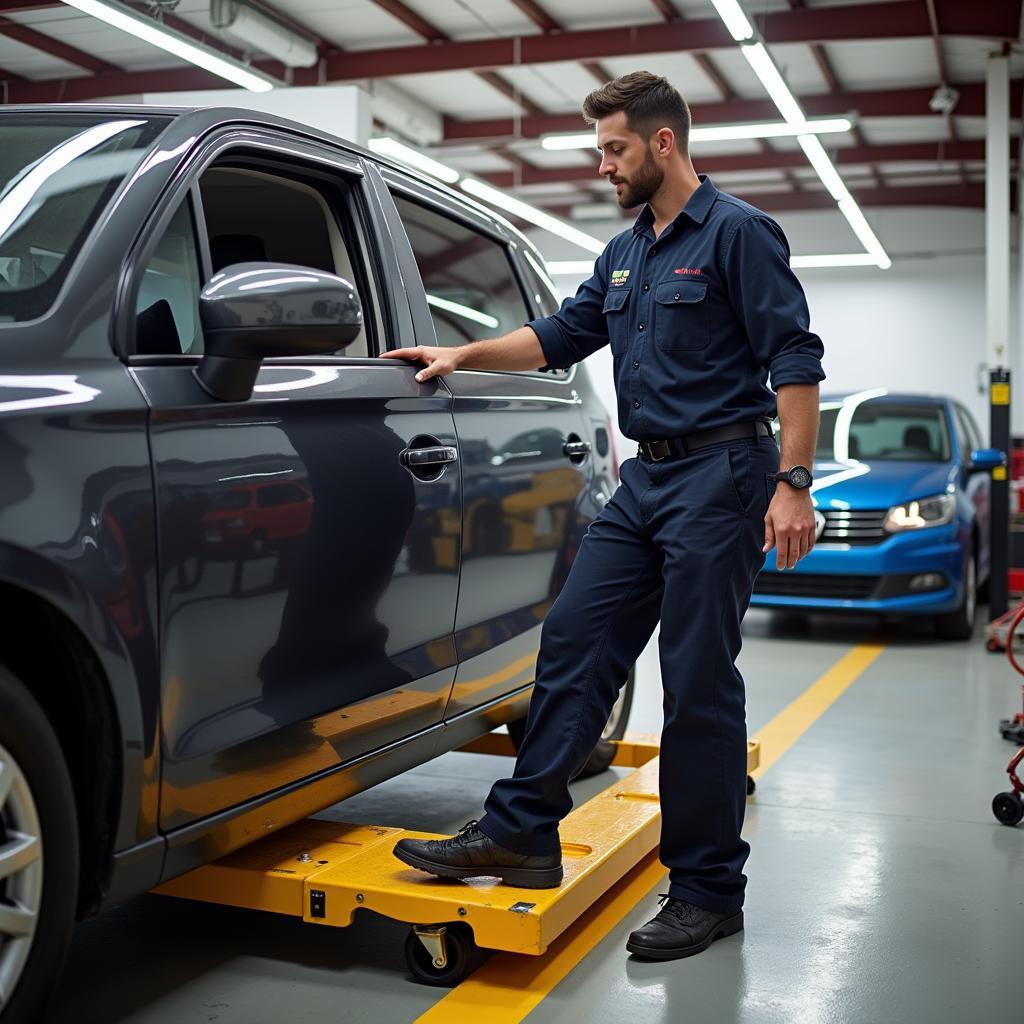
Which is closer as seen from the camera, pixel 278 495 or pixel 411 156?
pixel 278 495

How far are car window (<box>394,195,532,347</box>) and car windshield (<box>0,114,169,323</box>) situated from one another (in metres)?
0.96

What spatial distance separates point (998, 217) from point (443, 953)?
9.18 m

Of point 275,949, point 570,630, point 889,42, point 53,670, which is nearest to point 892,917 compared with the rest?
point 570,630

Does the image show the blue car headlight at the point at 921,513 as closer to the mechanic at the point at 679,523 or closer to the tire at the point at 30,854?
the mechanic at the point at 679,523

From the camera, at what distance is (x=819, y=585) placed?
8.14 meters

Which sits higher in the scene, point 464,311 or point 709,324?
point 464,311

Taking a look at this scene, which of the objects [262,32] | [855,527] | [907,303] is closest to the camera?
[855,527]

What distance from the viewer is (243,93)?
11727mm

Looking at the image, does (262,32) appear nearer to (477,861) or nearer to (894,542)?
(894,542)

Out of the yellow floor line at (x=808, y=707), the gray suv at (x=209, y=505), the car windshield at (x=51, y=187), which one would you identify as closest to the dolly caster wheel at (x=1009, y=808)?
the yellow floor line at (x=808, y=707)

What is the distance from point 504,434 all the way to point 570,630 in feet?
2.17

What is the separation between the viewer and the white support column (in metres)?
9.71

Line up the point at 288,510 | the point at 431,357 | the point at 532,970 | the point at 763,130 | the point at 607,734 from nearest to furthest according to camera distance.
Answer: the point at 288,510
the point at 532,970
the point at 431,357
the point at 607,734
the point at 763,130

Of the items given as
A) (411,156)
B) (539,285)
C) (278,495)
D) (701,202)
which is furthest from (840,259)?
(278,495)
